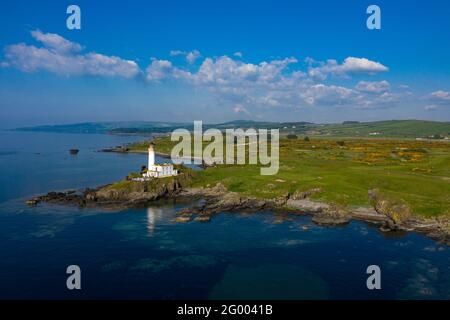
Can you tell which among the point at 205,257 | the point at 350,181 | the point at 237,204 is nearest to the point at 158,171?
the point at 237,204

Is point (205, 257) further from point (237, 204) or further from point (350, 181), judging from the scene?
point (350, 181)

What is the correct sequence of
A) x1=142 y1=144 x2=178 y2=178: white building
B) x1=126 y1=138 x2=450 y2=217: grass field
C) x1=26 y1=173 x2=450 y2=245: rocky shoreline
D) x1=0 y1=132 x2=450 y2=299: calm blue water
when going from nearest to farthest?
x1=0 y1=132 x2=450 y2=299: calm blue water, x1=26 y1=173 x2=450 y2=245: rocky shoreline, x1=126 y1=138 x2=450 y2=217: grass field, x1=142 y1=144 x2=178 y2=178: white building

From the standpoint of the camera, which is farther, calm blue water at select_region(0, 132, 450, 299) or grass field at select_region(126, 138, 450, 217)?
grass field at select_region(126, 138, 450, 217)

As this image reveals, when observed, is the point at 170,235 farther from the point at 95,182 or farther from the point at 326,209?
the point at 95,182

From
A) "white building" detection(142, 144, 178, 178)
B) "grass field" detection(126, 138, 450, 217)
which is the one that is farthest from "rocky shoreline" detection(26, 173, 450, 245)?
"white building" detection(142, 144, 178, 178)

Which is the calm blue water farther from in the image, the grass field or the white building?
the white building
